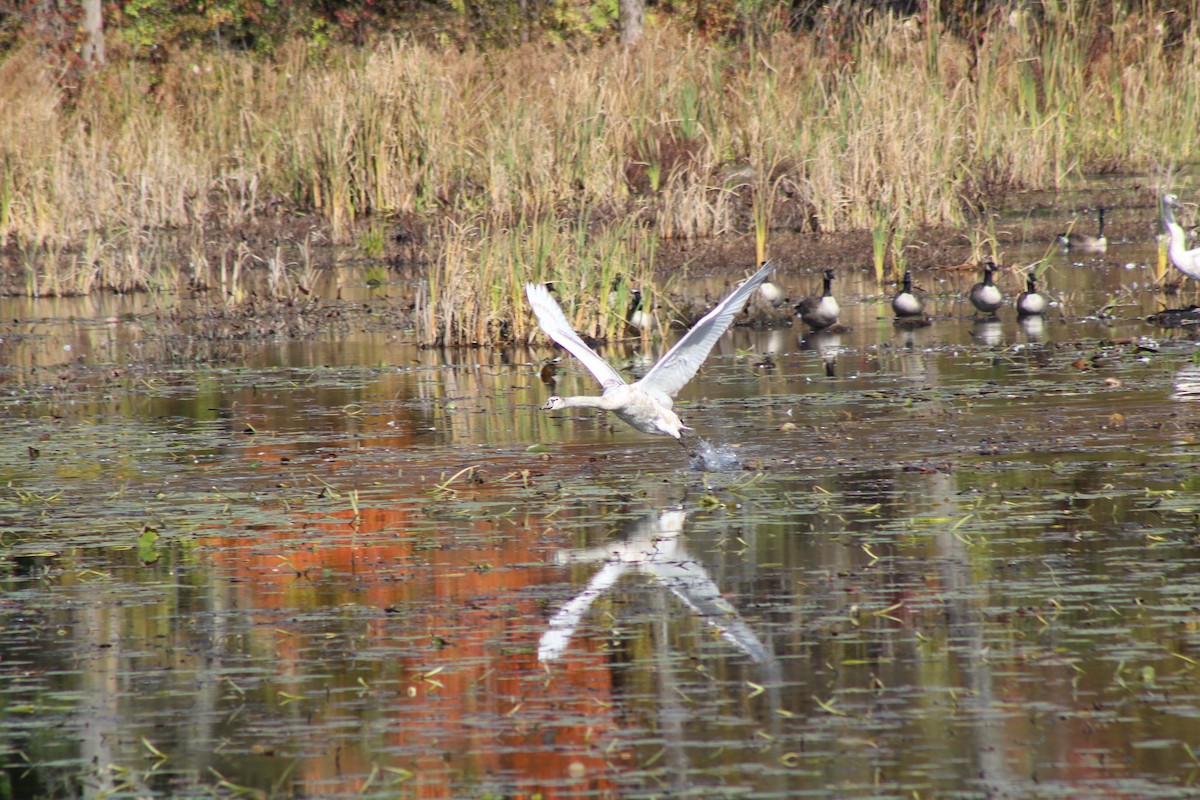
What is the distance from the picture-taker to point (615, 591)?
5988mm

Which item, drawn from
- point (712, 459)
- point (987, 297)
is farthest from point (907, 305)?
point (712, 459)

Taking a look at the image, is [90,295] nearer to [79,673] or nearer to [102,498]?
[102,498]

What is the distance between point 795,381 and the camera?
10727 millimetres

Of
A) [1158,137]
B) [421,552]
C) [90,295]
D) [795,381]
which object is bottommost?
[421,552]

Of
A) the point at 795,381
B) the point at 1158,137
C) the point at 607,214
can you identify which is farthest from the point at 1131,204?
the point at 795,381

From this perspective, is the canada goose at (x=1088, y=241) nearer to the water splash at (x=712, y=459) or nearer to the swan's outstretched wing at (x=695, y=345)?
the swan's outstretched wing at (x=695, y=345)

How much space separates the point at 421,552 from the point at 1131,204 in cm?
1303

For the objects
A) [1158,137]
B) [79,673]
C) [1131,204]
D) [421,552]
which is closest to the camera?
[79,673]

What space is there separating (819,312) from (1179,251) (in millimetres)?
2692

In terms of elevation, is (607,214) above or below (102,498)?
above

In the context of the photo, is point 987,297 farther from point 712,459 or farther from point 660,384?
point 712,459

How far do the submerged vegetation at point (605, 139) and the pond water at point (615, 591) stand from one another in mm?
6013

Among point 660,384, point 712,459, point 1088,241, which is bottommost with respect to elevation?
point 712,459

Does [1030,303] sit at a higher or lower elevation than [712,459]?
higher
